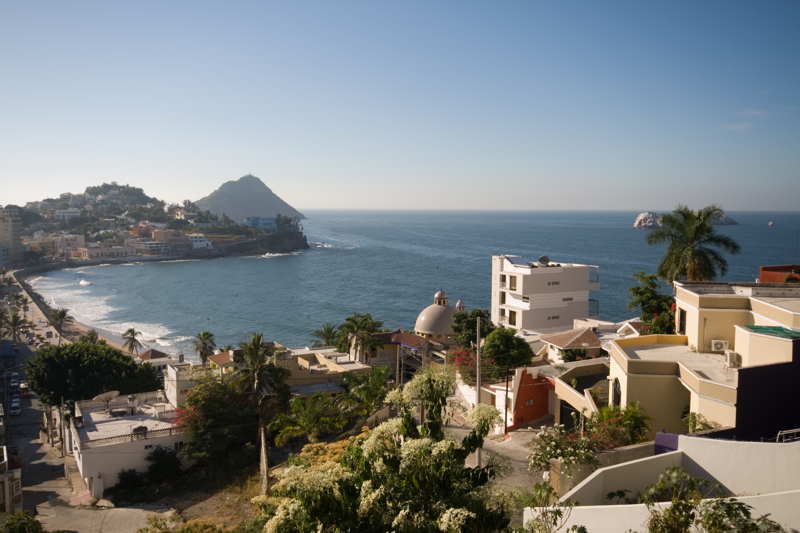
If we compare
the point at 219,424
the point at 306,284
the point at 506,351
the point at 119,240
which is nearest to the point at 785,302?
the point at 506,351

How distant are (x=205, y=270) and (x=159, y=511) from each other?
11632 centimetres

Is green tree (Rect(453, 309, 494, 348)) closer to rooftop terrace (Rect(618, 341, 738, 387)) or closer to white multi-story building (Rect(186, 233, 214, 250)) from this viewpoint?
rooftop terrace (Rect(618, 341, 738, 387))

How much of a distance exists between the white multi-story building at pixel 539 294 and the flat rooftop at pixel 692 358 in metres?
27.0

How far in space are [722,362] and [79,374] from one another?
33.8 metres

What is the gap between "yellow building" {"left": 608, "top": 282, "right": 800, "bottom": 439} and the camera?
1315 cm

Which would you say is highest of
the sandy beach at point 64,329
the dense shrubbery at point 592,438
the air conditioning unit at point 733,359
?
the air conditioning unit at point 733,359

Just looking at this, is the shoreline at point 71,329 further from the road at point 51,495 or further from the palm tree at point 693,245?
the palm tree at point 693,245

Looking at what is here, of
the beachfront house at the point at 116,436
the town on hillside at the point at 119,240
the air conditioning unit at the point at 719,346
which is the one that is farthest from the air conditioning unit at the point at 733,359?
the town on hillside at the point at 119,240

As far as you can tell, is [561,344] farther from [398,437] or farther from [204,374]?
[398,437]

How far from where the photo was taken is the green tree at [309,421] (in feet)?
79.9

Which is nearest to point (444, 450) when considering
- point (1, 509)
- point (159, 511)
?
point (159, 511)

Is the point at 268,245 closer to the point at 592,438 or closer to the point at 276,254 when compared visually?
the point at 276,254

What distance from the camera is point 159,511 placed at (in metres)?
A: 21.6

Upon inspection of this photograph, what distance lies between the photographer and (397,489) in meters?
9.12
